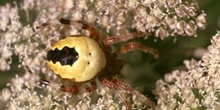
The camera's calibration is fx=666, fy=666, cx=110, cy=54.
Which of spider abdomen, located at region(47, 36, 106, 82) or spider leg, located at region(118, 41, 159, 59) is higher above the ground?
spider leg, located at region(118, 41, 159, 59)

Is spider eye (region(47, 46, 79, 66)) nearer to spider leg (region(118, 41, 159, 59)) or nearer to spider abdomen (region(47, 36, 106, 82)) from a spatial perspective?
spider abdomen (region(47, 36, 106, 82))

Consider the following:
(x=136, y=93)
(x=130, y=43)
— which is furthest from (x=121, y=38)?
(x=136, y=93)

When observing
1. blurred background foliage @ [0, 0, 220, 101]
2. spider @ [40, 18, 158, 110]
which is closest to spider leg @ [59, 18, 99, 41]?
spider @ [40, 18, 158, 110]

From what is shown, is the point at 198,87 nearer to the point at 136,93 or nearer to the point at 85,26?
the point at 136,93

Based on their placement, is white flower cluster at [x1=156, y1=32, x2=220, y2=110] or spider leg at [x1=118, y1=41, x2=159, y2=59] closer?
white flower cluster at [x1=156, y1=32, x2=220, y2=110]

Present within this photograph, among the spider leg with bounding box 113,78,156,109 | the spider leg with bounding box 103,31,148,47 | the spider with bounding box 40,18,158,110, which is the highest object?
the spider leg with bounding box 103,31,148,47

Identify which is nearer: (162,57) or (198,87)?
(198,87)
